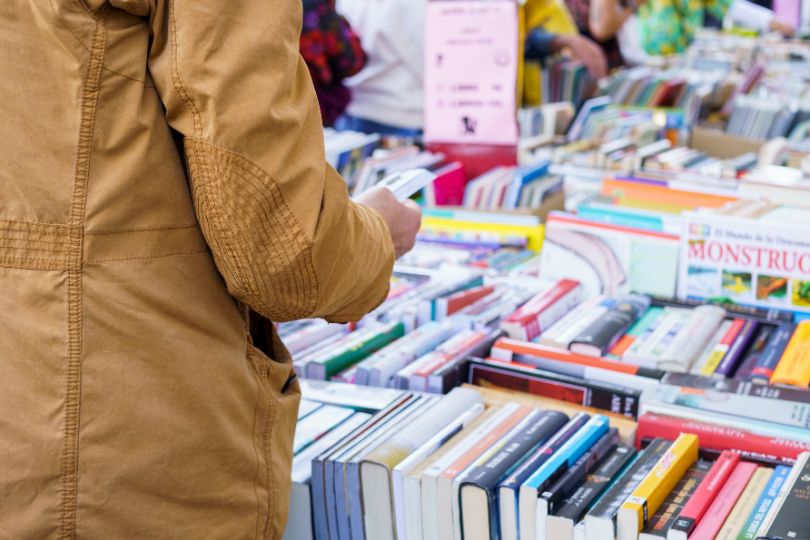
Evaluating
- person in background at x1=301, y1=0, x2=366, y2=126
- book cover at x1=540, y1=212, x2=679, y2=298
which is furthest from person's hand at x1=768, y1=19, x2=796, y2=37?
book cover at x1=540, y1=212, x2=679, y2=298

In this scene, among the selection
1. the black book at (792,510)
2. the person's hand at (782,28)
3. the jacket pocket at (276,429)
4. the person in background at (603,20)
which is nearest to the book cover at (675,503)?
the black book at (792,510)

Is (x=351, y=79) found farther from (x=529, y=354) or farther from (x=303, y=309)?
(x=303, y=309)

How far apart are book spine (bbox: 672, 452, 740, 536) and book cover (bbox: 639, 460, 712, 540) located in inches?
0.5

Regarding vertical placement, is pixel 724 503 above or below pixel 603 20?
below

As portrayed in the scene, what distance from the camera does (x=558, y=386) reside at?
1803mm

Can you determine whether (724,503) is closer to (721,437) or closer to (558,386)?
(721,437)

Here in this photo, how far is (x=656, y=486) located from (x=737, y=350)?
636mm

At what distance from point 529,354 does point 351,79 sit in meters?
2.48

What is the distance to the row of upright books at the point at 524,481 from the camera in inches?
53.2

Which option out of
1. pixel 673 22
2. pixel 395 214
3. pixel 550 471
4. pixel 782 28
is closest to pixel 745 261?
pixel 550 471

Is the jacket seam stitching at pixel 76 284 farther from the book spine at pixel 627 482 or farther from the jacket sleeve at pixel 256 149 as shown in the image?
the book spine at pixel 627 482

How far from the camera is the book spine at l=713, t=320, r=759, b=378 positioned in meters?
1.85

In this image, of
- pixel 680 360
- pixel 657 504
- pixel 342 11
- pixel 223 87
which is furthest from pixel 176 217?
pixel 342 11

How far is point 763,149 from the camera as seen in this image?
3504mm
